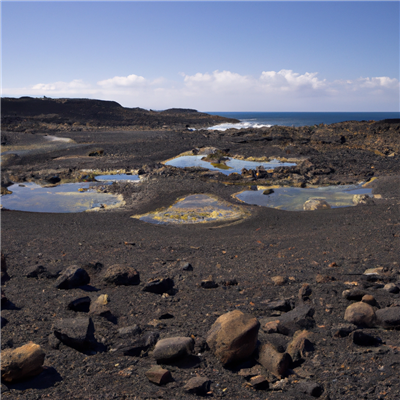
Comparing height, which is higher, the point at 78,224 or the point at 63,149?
the point at 63,149

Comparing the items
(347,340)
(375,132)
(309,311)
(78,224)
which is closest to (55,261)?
(78,224)

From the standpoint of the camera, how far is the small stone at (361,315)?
4840 millimetres

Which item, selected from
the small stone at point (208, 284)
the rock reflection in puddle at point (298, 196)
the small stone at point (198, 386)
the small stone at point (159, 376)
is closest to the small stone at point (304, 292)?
the small stone at point (208, 284)

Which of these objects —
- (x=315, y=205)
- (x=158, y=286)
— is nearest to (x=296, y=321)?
(x=158, y=286)

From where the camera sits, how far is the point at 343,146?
33500mm

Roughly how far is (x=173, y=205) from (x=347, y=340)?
11608 millimetres

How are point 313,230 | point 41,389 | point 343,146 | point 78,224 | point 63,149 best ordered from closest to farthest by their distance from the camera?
point 41,389 < point 313,230 < point 78,224 < point 63,149 < point 343,146

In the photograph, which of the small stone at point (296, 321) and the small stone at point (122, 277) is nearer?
the small stone at point (296, 321)

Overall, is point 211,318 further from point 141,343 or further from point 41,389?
point 41,389

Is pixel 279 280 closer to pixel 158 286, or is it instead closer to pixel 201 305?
pixel 201 305

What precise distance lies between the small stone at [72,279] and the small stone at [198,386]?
3702 millimetres

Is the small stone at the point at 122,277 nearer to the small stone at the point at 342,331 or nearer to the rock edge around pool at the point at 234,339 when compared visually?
the rock edge around pool at the point at 234,339

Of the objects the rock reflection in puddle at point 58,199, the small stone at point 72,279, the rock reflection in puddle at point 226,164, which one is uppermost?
the rock reflection in puddle at point 226,164

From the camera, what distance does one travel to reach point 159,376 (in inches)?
143
